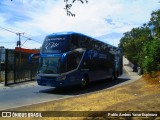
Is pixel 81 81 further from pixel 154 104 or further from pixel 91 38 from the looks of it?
pixel 154 104

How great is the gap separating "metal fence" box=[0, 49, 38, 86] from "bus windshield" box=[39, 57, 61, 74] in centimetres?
522

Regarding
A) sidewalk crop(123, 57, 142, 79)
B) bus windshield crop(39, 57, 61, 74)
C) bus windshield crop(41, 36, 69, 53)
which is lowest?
sidewalk crop(123, 57, 142, 79)

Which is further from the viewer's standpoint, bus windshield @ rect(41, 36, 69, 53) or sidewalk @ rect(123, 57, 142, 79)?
sidewalk @ rect(123, 57, 142, 79)

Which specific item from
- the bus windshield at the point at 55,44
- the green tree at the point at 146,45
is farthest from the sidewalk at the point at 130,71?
the bus windshield at the point at 55,44

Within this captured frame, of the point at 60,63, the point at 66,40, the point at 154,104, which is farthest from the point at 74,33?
the point at 154,104

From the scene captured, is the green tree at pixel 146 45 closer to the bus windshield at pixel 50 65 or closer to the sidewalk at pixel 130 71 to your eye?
the sidewalk at pixel 130 71

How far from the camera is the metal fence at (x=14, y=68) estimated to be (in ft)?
80.7

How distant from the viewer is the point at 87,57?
22.5 meters

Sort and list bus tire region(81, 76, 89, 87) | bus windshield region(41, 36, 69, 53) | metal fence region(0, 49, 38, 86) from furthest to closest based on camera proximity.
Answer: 1. metal fence region(0, 49, 38, 86)
2. bus tire region(81, 76, 89, 87)
3. bus windshield region(41, 36, 69, 53)

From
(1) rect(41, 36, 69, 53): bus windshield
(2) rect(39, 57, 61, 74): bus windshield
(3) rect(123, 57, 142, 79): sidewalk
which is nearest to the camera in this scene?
(2) rect(39, 57, 61, 74): bus windshield

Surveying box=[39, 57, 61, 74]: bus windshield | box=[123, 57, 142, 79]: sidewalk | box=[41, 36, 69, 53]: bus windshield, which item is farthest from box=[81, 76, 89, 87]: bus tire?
box=[123, 57, 142, 79]: sidewalk

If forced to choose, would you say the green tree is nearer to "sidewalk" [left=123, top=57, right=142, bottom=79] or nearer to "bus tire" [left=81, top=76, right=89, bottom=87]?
"sidewalk" [left=123, top=57, right=142, bottom=79]

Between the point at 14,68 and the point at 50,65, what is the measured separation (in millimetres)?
6963

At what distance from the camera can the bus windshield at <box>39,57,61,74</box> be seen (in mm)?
19328
